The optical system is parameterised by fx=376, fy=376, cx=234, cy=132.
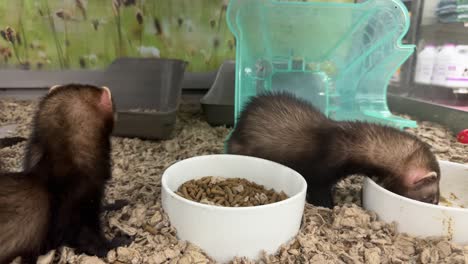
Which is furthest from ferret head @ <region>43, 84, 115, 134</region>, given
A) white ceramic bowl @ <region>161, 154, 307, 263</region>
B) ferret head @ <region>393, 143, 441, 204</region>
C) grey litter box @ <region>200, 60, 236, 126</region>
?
grey litter box @ <region>200, 60, 236, 126</region>

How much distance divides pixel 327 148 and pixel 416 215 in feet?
1.73

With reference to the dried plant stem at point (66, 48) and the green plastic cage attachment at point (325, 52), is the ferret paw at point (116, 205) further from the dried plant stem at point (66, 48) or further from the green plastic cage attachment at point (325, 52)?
the dried plant stem at point (66, 48)

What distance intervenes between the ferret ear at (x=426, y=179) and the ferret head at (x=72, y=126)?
53.4 inches

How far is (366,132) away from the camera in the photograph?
187cm

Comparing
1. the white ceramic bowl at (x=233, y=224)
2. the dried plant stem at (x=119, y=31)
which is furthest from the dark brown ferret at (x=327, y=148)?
the dried plant stem at (x=119, y=31)

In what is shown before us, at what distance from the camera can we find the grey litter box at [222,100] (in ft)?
9.86

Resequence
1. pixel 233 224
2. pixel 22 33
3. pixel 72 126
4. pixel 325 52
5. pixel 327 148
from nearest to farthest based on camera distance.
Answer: pixel 233 224 → pixel 72 126 → pixel 327 148 → pixel 325 52 → pixel 22 33

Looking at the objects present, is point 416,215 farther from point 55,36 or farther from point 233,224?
point 55,36

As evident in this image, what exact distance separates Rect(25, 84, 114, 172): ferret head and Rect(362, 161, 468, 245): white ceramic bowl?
114 cm

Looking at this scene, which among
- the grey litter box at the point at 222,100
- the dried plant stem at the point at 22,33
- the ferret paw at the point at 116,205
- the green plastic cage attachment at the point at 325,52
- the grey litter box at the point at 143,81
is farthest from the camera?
the dried plant stem at the point at 22,33

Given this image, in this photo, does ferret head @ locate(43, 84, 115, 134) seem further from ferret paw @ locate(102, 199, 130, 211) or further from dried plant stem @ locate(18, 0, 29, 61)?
dried plant stem @ locate(18, 0, 29, 61)

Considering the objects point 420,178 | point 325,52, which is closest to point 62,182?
point 420,178

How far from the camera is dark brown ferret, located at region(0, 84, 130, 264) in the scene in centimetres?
124

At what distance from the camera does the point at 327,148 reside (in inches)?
73.5
